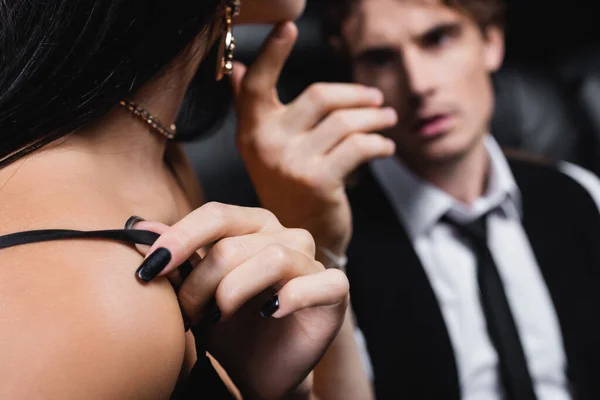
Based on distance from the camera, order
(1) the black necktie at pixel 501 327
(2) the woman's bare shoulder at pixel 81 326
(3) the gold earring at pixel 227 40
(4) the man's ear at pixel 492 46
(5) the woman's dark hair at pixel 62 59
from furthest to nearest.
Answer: (4) the man's ear at pixel 492 46
(1) the black necktie at pixel 501 327
(3) the gold earring at pixel 227 40
(5) the woman's dark hair at pixel 62 59
(2) the woman's bare shoulder at pixel 81 326

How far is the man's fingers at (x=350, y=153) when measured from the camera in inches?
37.0

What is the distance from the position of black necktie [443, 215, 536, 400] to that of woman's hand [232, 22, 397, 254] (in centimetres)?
47

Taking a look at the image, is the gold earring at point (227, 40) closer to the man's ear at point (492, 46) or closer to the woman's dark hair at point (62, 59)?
the woman's dark hair at point (62, 59)

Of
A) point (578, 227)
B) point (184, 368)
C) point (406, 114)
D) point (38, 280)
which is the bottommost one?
point (578, 227)

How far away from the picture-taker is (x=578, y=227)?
146 cm

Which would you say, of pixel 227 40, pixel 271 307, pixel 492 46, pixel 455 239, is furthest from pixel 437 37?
pixel 271 307

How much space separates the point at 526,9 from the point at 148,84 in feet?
6.36

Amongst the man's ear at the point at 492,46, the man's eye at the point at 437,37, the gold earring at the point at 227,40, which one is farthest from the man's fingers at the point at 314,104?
the man's ear at the point at 492,46

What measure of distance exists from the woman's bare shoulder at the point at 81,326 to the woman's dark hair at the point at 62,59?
0.40 ft

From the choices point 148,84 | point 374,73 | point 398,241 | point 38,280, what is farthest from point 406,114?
point 38,280

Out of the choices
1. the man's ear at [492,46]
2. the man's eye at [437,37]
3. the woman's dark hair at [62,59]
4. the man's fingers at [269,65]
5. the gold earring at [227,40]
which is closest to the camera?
the woman's dark hair at [62,59]

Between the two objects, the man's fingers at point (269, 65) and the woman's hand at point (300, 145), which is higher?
the man's fingers at point (269, 65)

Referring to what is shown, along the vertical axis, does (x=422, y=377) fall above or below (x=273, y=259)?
below

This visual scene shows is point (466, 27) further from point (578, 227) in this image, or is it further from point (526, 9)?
point (526, 9)
